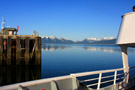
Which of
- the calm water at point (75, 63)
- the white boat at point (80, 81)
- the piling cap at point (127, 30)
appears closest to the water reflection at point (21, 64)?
the calm water at point (75, 63)

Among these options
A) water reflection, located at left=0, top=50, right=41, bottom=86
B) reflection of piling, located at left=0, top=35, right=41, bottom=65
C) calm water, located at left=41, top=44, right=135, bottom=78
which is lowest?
calm water, located at left=41, top=44, right=135, bottom=78

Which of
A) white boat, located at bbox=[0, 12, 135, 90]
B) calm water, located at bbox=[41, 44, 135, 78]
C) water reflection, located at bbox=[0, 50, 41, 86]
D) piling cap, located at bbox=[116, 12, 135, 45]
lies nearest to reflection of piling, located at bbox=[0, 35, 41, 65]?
water reflection, located at bbox=[0, 50, 41, 86]

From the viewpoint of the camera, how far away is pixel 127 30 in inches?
249

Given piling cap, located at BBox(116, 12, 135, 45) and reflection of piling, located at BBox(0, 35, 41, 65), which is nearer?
piling cap, located at BBox(116, 12, 135, 45)

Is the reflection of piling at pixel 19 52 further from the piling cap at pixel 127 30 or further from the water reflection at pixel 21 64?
the piling cap at pixel 127 30

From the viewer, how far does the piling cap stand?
20.0 ft

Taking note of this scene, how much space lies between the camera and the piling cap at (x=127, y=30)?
20.0ft

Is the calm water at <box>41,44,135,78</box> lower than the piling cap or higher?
lower

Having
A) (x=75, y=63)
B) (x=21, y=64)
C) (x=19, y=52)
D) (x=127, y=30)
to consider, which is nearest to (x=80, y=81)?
(x=127, y=30)

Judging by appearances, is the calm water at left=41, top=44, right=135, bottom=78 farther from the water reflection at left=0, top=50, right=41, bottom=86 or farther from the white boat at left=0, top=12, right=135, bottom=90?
the white boat at left=0, top=12, right=135, bottom=90

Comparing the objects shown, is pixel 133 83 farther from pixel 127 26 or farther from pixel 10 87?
pixel 10 87

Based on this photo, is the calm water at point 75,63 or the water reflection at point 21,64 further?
the calm water at point 75,63

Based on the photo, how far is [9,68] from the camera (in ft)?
81.1

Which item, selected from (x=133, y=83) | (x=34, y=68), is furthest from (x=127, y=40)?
(x=34, y=68)
